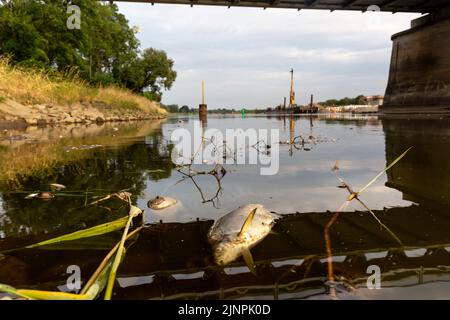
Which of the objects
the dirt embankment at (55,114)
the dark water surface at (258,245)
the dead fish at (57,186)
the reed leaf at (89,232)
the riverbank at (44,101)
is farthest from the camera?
the riverbank at (44,101)

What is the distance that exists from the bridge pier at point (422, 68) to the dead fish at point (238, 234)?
78.9ft

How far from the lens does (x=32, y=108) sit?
45.2ft

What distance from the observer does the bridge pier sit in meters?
20.7

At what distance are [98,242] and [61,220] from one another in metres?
0.61

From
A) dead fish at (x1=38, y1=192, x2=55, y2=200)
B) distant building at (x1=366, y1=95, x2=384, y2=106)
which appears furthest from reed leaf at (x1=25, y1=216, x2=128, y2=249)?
distant building at (x1=366, y1=95, x2=384, y2=106)

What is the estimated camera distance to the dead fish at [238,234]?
167 cm

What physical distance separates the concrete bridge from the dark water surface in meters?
14.1

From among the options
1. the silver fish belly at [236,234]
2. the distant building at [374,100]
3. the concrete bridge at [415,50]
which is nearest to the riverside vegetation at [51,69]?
the concrete bridge at [415,50]

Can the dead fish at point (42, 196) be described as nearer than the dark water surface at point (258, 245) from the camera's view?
No

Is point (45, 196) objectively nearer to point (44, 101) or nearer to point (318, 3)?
point (44, 101)

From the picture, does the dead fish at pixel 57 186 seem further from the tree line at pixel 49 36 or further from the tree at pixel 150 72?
the tree at pixel 150 72

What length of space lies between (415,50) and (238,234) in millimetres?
28680
